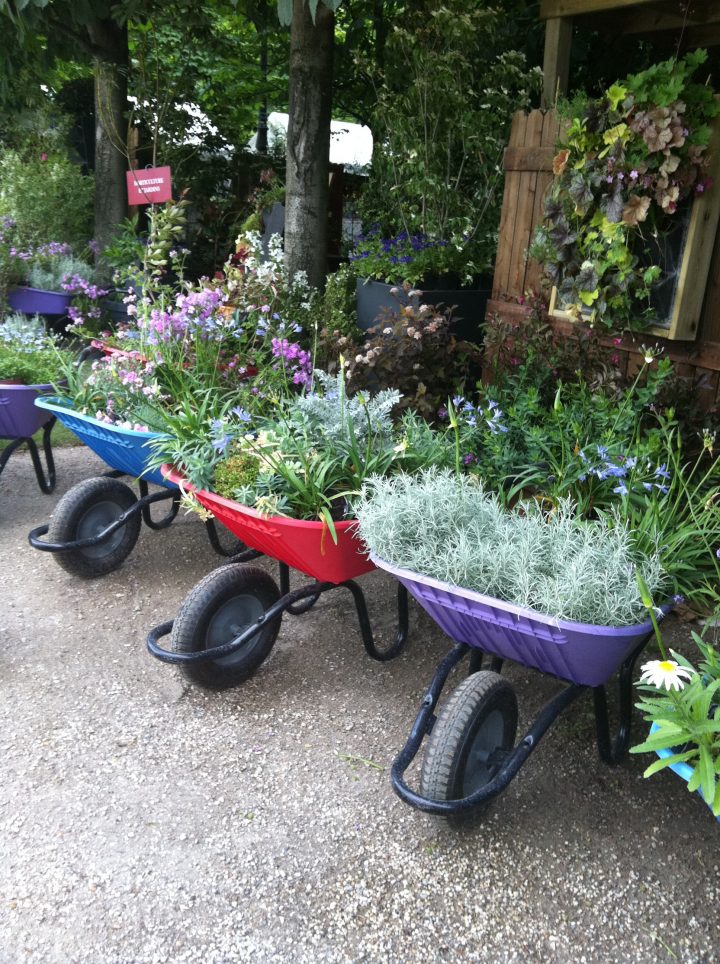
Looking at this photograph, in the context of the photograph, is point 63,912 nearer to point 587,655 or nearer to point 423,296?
point 587,655

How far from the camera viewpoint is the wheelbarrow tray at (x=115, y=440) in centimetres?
314

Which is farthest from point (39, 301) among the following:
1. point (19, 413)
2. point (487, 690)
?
point (487, 690)

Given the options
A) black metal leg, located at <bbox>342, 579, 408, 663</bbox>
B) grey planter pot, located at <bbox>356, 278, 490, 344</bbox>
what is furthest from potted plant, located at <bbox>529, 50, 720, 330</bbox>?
black metal leg, located at <bbox>342, 579, 408, 663</bbox>

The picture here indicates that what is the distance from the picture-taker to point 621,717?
7.90 ft

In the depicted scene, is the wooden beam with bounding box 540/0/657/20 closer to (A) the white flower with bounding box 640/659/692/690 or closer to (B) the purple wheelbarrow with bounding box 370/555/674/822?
(B) the purple wheelbarrow with bounding box 370/555/674/822

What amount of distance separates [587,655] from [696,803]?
2.41ft

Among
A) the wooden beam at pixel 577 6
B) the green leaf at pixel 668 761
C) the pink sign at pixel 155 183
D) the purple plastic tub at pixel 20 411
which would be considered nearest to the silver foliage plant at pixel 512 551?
the green leaf at pixel 668 761

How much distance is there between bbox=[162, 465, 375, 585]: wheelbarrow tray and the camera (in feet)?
8.16

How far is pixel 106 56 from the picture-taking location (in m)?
6.91

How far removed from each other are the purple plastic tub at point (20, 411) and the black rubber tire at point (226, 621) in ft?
5.16

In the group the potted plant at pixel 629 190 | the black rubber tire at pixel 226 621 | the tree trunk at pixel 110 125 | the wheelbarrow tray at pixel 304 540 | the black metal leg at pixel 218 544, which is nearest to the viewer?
the wheelbarrow tray at pixel 304 540

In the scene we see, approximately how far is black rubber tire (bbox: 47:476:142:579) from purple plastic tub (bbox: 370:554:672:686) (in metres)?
1.62

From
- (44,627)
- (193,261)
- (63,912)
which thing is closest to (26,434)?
(44,627)

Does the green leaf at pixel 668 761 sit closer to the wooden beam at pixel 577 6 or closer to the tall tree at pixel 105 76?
the wooden beam at pixel 577 6
